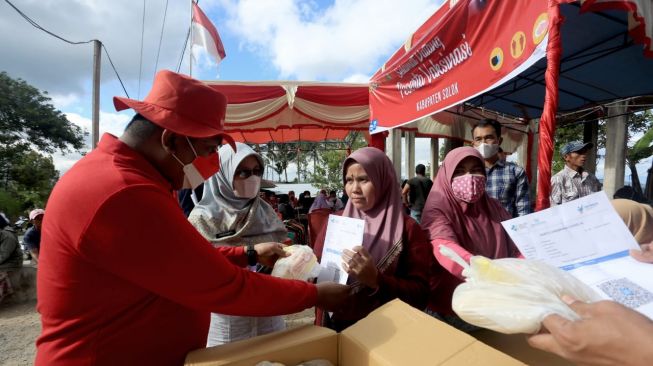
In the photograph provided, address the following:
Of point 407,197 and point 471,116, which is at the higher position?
point 471,116

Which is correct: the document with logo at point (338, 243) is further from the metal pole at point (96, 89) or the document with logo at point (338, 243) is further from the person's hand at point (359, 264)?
the metal pole at point (96, 89)

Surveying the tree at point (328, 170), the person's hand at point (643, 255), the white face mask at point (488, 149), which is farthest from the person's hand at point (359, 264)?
the tree at point (328, 170)

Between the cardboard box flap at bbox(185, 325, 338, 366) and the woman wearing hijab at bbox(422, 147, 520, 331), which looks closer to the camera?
the cardboard box flap at bbox(185, 325, 338, 366)

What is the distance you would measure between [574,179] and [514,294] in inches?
173

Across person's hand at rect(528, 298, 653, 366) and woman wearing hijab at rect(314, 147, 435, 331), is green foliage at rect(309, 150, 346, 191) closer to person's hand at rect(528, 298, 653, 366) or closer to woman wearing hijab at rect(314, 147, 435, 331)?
woman wearing hijab at rect(314, 147, 435, 331)

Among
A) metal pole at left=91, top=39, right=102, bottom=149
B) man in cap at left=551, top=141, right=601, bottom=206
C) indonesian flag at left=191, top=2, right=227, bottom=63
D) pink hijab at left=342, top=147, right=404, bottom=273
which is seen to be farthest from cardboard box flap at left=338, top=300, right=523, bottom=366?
metal pole at left=91, top=39, right=102, bottom=149

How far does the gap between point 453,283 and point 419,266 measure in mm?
281

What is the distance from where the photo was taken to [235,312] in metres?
0.99

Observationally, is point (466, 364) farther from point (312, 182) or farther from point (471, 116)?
point (312, 182)

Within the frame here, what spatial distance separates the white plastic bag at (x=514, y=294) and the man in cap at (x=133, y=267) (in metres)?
0.57

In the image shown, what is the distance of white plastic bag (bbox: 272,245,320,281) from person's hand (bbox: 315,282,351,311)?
0.19 metres

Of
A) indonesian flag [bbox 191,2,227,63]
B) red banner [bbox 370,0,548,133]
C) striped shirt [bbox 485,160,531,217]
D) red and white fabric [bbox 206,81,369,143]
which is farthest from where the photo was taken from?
indonesian flag [bbox 191,2,227,63]

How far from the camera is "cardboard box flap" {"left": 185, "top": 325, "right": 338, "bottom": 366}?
0.95m

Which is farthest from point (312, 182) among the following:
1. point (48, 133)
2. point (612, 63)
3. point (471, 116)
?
point (612, 63)
